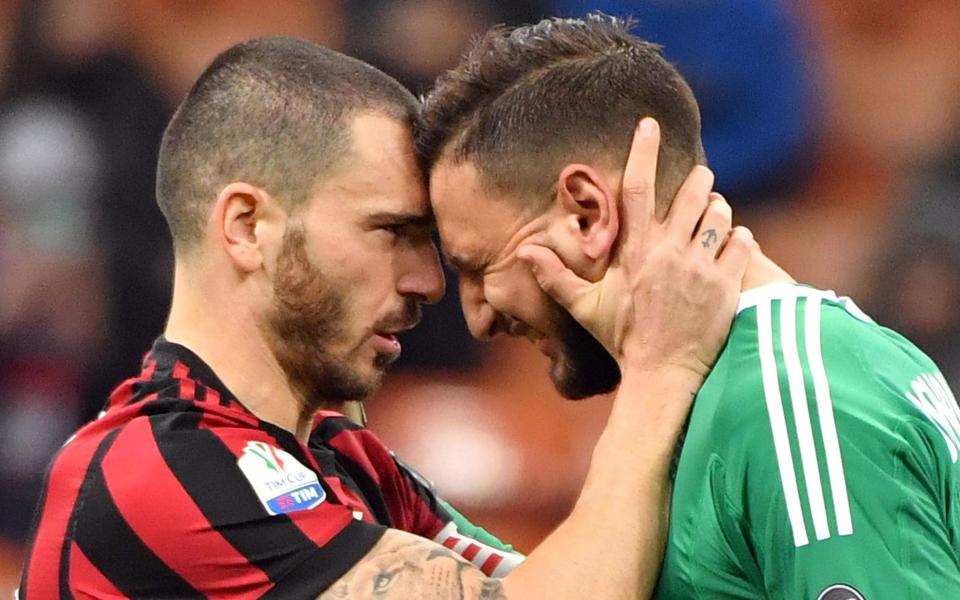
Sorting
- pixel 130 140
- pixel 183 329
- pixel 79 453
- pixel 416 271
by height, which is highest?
pixel 130 140

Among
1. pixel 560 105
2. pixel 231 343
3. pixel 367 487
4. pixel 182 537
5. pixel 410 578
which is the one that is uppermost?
pixel 560 105

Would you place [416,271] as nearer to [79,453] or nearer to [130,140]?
[79,453]

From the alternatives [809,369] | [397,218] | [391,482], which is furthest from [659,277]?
[391,482]

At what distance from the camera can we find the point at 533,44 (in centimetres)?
262

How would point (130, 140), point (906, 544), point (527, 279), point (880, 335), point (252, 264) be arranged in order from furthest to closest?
point (130, 140), point (252, 264), point (527, 279), point (880, 335), point (906, 544)

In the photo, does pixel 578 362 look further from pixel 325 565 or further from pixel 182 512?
pixel 182 512

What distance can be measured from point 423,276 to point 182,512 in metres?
0.68

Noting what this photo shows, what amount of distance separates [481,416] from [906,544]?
123 inches

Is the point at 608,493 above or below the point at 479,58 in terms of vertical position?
below

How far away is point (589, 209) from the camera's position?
8.13 feet

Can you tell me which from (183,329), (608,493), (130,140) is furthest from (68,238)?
(608,493)

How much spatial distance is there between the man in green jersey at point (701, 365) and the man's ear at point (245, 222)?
12.5 inches

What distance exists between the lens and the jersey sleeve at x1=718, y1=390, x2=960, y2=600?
6.65ft

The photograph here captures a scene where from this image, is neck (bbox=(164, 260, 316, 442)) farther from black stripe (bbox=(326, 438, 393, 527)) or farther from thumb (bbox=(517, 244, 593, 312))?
thumb (bbox=(517, 244, 593, 312))
